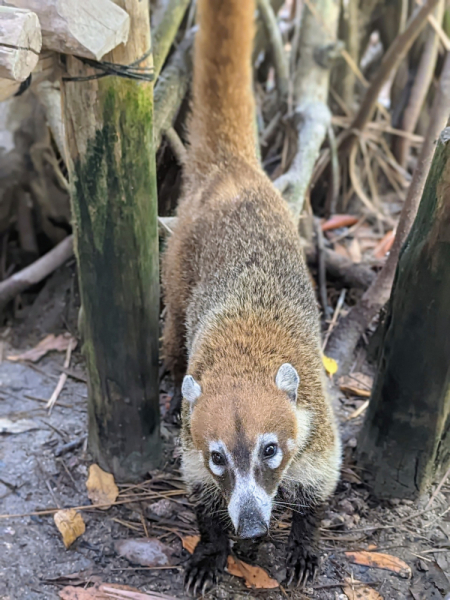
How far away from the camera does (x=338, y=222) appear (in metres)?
5.09

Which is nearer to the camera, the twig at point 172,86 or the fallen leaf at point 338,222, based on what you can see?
the twig at point 172,86

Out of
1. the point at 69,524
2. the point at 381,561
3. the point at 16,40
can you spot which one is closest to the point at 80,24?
the point at 16,40

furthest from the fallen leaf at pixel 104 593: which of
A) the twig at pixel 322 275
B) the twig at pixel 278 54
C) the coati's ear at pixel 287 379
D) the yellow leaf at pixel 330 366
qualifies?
the twig at pixel 278 54

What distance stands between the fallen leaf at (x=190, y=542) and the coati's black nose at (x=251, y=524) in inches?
31.9

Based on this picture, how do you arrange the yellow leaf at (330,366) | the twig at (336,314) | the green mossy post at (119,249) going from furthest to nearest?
the twig at (336,314) < the yellow leaf at (330,366) < the green mossy post at (119,249)

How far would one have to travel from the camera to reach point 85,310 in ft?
9.17

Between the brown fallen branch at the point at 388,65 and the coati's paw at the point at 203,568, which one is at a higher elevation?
the brown fallen branch at the point at 388,65

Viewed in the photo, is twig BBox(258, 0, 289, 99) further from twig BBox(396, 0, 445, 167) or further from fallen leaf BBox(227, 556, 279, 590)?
fallen leaf BBox(227, 556, 279, 590)

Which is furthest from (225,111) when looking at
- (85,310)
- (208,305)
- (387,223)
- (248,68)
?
(387,223)

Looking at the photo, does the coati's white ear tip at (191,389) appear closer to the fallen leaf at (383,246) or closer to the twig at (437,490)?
Result: the twig at (437,490)

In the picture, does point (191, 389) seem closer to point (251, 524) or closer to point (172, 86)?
point (251, 524)

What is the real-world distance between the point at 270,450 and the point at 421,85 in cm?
427

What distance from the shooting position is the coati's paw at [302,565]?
2.53 m

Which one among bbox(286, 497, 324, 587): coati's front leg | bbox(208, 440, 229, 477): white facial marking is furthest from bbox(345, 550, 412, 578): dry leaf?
bbox(208, 440, 229, 477): white facial marking
